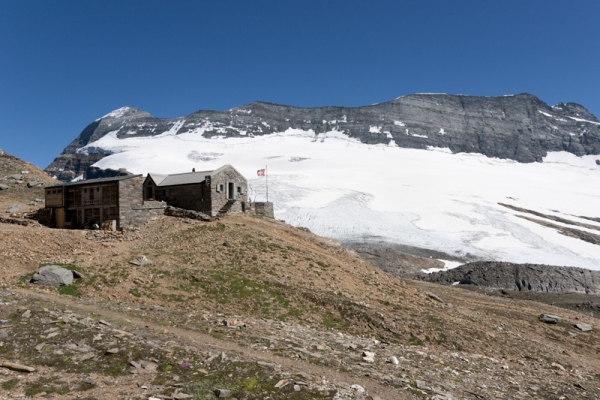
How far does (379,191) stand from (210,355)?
117m

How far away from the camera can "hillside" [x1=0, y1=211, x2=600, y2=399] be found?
12.6 metres

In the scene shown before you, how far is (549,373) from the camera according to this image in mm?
19297

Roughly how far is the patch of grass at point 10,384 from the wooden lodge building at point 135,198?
82.6ft

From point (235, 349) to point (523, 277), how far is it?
57.3 m

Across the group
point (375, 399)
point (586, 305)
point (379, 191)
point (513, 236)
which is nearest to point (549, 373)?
A: point (375, 399)

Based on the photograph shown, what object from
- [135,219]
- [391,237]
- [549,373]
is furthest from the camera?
[391,237]

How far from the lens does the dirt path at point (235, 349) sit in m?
13.3

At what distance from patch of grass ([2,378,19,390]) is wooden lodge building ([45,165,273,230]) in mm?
25165

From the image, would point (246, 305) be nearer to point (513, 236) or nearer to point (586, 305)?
point (586, 305)

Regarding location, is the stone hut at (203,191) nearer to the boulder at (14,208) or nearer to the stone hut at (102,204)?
the stone hut at (102,204)

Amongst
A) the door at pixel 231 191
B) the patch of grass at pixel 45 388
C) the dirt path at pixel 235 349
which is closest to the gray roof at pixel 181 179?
the door at pixel 231 191

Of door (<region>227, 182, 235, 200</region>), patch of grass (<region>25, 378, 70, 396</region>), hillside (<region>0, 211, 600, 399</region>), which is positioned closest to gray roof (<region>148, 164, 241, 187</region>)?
door (<region>227, 182, 235, 200</region>)

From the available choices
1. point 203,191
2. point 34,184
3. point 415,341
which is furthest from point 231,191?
point 415,341

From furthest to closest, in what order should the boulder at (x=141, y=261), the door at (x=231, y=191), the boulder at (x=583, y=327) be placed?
the door at (x=231, y=191), the boulder at (x=583, y=327), the boulder at (x=141, y=261)
